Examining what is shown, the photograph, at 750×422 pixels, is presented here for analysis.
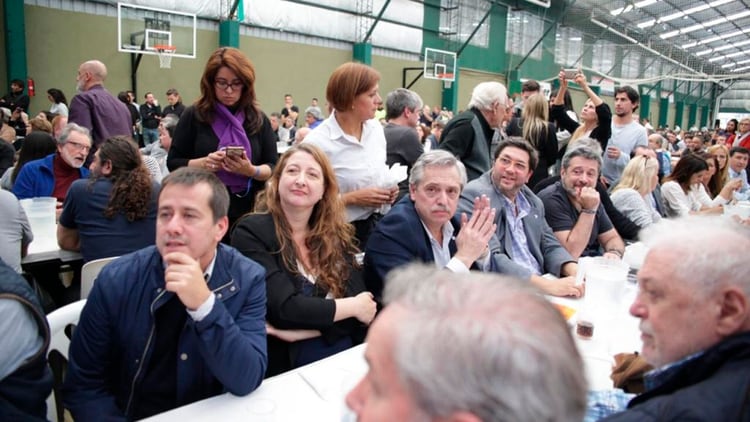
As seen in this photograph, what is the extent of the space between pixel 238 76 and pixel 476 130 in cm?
148

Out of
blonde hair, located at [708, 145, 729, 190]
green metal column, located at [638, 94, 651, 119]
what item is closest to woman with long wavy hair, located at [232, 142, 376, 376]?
blonde hair, located at [708, 145, 729, 190]

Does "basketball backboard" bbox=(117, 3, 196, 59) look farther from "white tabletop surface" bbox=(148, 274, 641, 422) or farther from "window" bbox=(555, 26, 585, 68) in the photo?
"window" bbox=(555, 26, 585, 68)

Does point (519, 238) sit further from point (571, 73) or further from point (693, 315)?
point (571, 73)

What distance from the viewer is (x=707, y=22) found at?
18906 mm

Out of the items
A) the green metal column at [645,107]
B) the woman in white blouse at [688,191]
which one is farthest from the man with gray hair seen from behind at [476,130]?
the green metal column at [645,107]

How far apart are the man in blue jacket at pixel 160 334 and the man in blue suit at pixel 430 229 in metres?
0.71

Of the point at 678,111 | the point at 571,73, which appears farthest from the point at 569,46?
the point at 571,73

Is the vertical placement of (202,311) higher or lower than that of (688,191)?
lower

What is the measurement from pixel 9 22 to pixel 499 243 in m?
8.85

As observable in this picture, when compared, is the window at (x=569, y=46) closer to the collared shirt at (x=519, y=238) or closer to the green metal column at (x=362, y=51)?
the green metal column at (x=362, y=51)

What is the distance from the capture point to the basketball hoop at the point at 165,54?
937 cm

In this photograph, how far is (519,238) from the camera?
101 inches

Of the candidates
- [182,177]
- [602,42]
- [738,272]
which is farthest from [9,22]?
[602,42]

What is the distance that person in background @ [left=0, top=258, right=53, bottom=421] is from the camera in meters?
1.12
